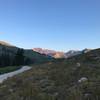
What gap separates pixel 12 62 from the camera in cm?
16275

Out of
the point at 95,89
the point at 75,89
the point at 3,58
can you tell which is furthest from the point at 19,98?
the point at 3,58

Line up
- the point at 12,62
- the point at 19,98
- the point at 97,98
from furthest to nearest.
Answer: the point at 12,62, the point at 19,98, the point at 97,98

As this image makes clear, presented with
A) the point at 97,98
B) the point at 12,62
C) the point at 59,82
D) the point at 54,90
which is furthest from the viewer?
the point at 12,62

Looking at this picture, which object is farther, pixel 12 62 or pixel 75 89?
pixel 12 62

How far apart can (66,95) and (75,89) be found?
61 cm

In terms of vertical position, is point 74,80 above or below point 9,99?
above

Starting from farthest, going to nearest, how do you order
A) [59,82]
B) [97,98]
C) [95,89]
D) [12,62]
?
[12,62], [59,82], [95,89], [97,98]

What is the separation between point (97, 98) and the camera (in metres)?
9.23

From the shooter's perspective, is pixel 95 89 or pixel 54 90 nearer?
pixel 95 89

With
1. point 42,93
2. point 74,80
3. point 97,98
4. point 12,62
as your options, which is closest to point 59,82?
point 74,80

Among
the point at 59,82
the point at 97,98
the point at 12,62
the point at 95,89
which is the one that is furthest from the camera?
the point at 12,62

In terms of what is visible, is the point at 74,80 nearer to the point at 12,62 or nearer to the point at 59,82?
the point at 59,82

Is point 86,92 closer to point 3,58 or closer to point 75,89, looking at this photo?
point 75,89

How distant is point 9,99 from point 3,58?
540 feet
